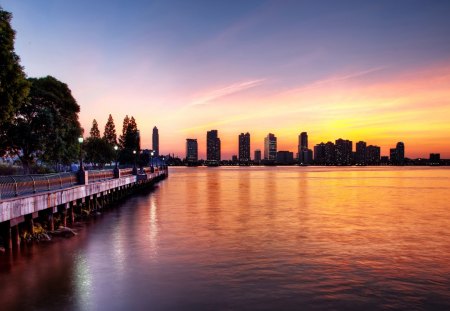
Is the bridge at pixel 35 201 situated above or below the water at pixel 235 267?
above

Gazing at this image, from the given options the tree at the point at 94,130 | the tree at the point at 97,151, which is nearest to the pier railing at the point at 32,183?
the tree at the point at 97,151

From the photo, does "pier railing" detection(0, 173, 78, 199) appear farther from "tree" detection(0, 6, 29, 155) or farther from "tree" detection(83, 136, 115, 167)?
"tree" detection(83, 136, 115, 167)

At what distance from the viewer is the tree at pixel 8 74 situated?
30562mm

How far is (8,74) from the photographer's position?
102 ft

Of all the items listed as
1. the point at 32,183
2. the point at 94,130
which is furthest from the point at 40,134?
the point at 94,130

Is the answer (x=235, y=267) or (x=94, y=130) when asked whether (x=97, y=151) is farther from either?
(x=235, y=267)

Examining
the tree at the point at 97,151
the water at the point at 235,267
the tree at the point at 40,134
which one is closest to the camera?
the water at the point at 235,267

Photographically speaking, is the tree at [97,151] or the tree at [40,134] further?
the tree at [97,151]

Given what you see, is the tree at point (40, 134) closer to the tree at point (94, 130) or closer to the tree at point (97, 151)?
the tree at point (97, 151)

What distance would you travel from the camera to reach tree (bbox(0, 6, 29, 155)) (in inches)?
1203

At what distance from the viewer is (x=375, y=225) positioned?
40562 millimetres

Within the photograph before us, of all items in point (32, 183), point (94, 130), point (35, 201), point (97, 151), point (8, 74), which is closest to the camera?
point (35, 201)

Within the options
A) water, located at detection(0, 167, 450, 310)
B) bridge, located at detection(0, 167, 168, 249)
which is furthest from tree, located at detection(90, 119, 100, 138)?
water, located at detection(0, 167, 450, 310)

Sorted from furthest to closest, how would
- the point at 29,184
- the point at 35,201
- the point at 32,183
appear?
the point at 32,183 → the point at 29,184 → the point at 35,201
